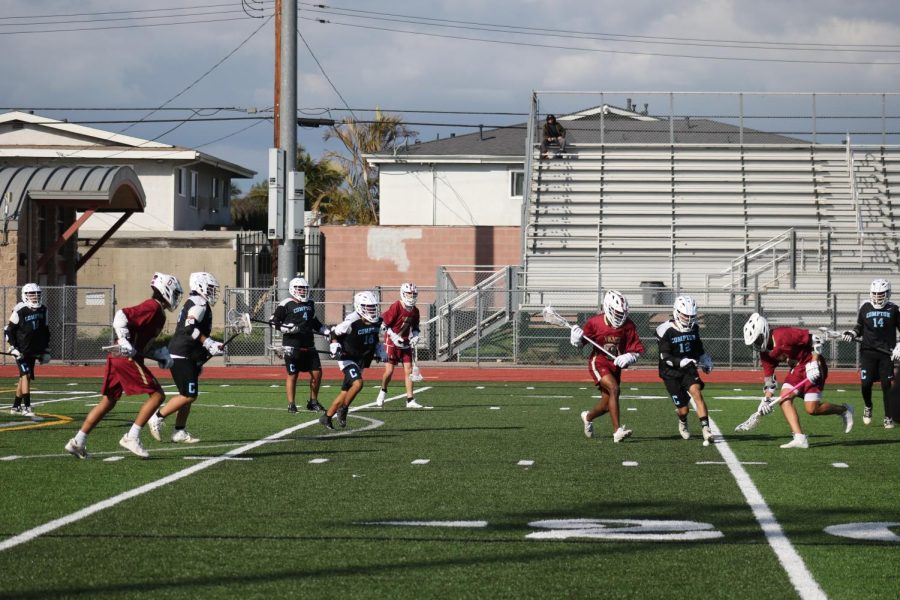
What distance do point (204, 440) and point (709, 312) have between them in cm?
1754

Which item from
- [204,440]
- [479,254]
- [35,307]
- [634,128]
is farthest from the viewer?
[634,128]

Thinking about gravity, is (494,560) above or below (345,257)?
below

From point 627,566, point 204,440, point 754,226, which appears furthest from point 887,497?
point 754,226

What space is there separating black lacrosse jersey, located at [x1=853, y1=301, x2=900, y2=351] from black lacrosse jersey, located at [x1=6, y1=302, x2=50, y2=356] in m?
10.7

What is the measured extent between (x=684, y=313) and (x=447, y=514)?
5.47 metres

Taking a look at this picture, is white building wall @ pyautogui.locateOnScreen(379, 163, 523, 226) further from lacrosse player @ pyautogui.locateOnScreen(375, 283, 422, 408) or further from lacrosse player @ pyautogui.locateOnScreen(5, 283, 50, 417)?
lacrosse player @ pyautogui.locateOnScreen(5, 283, 50, 417)

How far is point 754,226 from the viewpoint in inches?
1345

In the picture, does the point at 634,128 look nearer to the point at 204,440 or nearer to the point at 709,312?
the point at 709,312

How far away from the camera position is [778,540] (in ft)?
25.1

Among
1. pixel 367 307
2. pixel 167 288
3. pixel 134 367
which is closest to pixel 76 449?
pixel 134 367

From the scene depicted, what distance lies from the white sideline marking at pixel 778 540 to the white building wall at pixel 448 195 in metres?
33.1

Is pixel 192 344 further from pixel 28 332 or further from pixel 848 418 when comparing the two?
pixel 848 418

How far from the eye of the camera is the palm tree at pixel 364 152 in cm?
5456

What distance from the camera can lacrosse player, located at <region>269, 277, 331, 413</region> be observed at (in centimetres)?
1669
